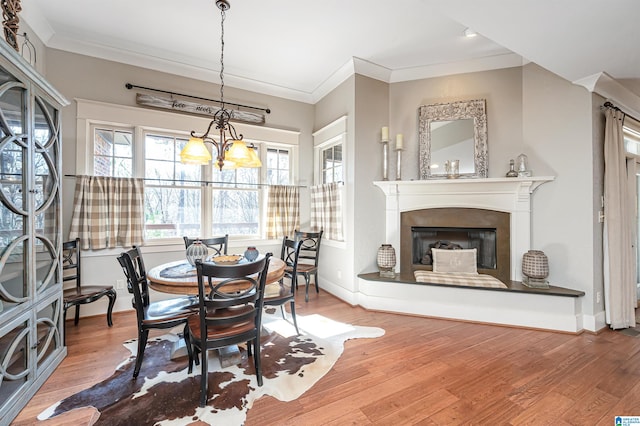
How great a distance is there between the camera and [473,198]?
3463mm

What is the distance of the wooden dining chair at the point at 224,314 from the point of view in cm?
174

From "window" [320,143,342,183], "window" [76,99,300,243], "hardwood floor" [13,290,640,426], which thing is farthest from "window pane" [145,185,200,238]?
"window" [320,143,342,183]

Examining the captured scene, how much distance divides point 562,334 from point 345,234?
8.27 ft

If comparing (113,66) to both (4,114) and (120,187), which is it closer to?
(120,187)

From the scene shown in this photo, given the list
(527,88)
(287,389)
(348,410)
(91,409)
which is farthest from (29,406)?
(527,88)

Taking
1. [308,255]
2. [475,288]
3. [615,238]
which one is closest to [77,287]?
[308,255]

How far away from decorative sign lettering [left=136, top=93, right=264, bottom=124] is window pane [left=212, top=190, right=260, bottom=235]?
1.08 metres

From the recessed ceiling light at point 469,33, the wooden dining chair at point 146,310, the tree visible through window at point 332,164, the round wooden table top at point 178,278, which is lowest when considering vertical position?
the wooden dining chair at point 146,310

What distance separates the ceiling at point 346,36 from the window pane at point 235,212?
1611 mm

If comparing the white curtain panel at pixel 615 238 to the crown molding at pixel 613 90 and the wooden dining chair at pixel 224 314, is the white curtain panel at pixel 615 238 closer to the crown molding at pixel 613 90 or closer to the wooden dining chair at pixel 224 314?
the crown molding at pixel 613 90

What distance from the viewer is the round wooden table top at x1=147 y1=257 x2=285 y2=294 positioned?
2012 millimetres

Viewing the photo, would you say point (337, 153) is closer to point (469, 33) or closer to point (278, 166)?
point (278, 166)

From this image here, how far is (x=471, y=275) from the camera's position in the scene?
11.3 feet

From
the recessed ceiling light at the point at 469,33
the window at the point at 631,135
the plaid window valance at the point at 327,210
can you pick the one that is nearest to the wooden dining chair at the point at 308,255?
the plaid window valance at the point at 327,210
